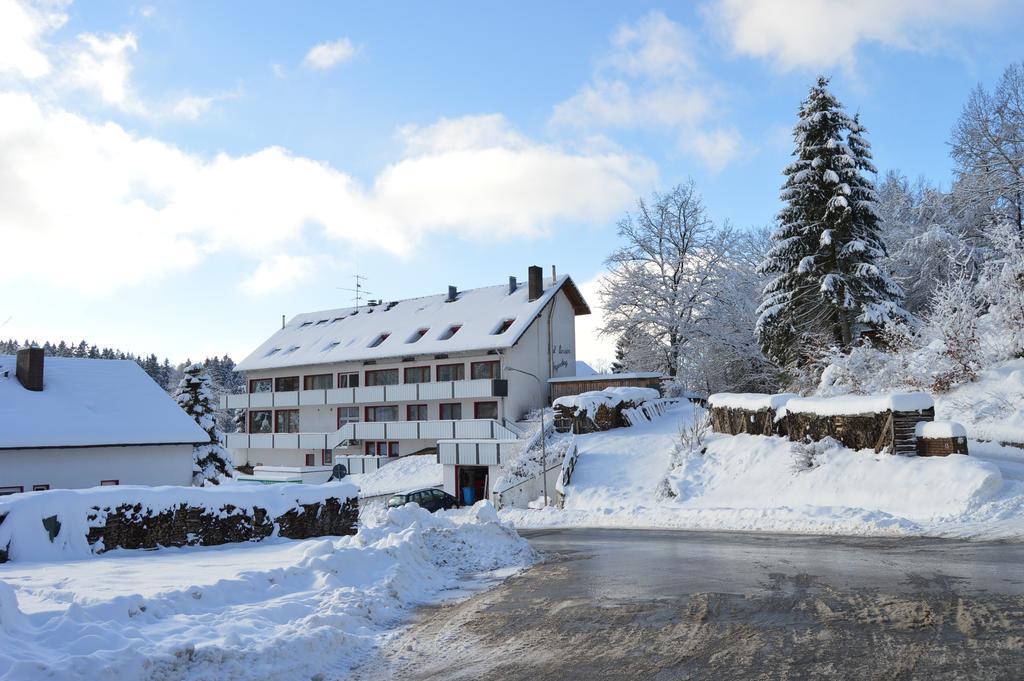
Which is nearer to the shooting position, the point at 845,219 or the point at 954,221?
the point at 845,219

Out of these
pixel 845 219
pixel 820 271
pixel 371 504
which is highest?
pixel 845 219

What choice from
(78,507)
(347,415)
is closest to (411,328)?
(347,415)

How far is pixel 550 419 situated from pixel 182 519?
25405mm

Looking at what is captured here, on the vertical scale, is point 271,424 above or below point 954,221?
below

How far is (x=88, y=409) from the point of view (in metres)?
27.1

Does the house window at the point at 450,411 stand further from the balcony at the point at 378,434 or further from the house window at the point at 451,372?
the balcony at the point at 378,434


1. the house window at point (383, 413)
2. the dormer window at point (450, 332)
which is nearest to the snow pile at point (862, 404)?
the dormer window at point (450, 332)

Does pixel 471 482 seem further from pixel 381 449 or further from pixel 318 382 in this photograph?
pixel 318 382

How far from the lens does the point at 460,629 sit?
1018 centimetres

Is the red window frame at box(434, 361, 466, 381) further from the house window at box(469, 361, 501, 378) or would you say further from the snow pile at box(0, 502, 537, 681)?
the snow pile at box(0, 502, 537, 681)

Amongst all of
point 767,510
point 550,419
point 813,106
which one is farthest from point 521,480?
point 813,106

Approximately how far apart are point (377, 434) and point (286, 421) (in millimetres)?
10835

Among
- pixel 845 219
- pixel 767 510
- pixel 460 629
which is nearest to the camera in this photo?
pixel 460 629

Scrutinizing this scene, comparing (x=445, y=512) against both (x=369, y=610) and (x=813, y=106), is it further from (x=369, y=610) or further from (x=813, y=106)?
(x=813, y=106)
